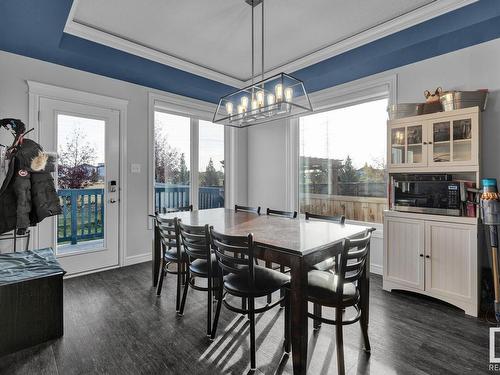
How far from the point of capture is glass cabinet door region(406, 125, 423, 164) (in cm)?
295

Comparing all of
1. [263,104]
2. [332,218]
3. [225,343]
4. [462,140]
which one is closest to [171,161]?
[263,104]

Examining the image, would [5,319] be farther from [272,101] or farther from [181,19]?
[181,19]

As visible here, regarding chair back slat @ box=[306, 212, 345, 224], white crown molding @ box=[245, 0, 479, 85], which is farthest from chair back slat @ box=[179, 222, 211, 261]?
white crown molding @ box=[245, 0, 479, 85]

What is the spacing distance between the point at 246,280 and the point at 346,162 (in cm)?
274

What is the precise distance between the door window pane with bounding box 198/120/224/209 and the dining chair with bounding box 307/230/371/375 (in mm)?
3282

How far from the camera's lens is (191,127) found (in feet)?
15.7

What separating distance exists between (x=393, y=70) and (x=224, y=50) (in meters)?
2.14

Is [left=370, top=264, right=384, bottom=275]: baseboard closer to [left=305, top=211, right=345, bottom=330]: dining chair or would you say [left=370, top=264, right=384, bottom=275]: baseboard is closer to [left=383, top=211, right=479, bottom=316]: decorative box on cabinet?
[left=383, top=211, right=479, bottom=316]: decorative box on cabinet

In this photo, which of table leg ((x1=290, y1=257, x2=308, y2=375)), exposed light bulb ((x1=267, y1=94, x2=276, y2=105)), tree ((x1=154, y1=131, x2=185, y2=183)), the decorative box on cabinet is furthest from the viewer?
tree ((x1=154, y1=131, x2=185, y2=183))

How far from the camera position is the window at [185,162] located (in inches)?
173

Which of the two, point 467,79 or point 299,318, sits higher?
point 467,79

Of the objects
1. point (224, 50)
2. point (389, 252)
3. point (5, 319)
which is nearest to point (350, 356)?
point (389, 252)

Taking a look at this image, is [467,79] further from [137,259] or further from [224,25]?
[137,259]

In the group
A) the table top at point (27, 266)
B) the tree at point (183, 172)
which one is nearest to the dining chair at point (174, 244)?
the table top at point (27, 266)
